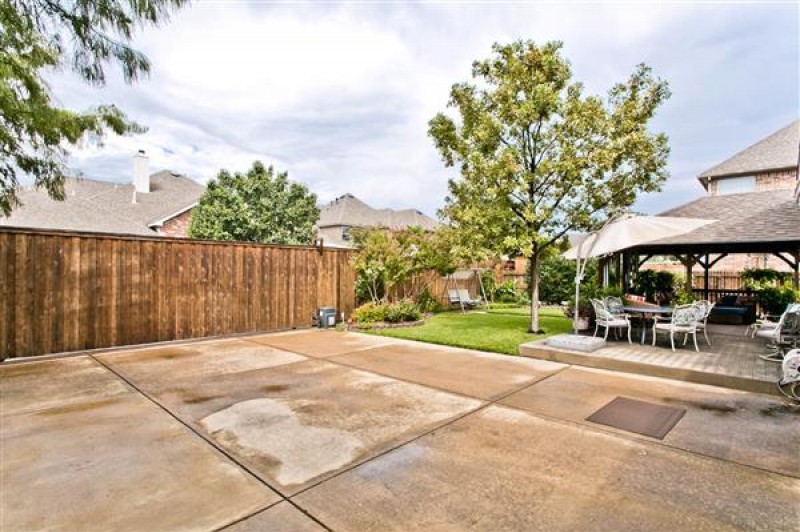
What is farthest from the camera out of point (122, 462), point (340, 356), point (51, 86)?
point (340, 356)

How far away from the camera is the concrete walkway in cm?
238

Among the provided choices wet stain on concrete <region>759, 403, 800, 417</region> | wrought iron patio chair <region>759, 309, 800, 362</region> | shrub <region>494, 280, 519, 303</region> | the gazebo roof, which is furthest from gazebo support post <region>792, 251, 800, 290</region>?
shrub <region>494, 280, 519, 303</region>

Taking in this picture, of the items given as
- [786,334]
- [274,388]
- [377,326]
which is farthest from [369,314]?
[786,334]

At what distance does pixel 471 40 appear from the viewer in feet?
29.9

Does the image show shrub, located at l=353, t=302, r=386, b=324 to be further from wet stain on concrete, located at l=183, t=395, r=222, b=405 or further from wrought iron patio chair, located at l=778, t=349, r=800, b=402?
wrought iron patio chair, located at l=778, t=349, r=800, b=402

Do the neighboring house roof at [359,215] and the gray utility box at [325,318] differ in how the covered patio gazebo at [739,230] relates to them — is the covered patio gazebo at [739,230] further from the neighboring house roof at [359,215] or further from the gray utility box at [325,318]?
the neighboring house roof at [359,215]

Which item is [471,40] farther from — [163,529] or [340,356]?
[163,529]

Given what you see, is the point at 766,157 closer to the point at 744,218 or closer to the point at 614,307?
the point at 744,218

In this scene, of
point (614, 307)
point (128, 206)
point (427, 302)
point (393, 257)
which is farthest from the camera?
point (128, 206)

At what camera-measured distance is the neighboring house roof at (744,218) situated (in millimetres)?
9617

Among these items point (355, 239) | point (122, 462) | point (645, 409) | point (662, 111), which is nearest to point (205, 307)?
point (355, 239)

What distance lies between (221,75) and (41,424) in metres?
6.21

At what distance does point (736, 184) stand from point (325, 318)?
23.5 metres

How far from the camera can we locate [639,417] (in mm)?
4012
